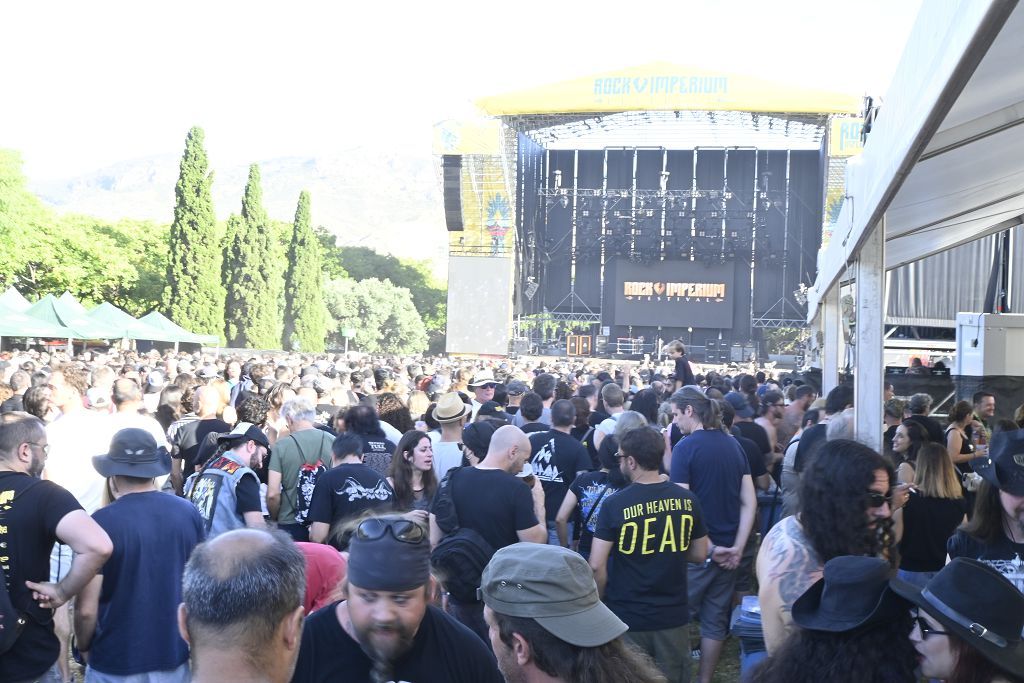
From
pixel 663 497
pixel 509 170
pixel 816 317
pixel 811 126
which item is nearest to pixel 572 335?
pixel 509 170

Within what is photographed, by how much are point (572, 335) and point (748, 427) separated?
37567 mm

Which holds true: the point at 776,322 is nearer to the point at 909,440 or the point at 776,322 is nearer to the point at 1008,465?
the point at 909,440

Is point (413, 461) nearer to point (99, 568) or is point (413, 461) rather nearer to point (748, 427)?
point (99, 568)

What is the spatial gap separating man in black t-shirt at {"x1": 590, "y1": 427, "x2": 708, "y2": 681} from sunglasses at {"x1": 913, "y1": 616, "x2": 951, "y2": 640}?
6.98 ft

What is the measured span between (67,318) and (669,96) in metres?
21.5

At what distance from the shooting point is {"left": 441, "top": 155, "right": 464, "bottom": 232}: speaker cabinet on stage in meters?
36.7

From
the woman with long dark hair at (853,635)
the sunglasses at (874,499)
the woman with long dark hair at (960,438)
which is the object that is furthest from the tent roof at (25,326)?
the woman with long dark hair at (853,635)

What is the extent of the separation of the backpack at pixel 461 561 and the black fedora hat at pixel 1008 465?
1735 millimetres

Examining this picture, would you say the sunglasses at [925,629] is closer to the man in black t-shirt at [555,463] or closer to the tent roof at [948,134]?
the tent roof at [948,134]

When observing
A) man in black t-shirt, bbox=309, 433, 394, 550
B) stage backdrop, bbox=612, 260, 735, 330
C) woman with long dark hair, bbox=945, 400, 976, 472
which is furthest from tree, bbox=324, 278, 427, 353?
man in black t-shirt, bbox=309, 433, 394, 550

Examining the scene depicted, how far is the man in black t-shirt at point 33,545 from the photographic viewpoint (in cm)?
328

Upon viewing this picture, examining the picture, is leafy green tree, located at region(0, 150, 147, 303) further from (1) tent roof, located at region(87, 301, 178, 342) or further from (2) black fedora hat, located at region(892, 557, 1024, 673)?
(2) black fedora hat, located at region(892, 557, 1024, 673)

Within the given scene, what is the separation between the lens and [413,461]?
480 centimetres

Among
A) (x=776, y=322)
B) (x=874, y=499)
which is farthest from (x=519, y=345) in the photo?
(x=874, y=499)
